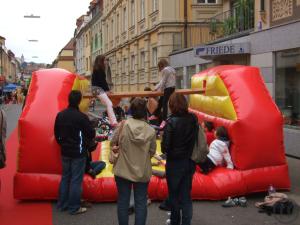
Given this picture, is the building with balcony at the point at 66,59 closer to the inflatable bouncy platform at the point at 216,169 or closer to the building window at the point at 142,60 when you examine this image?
the building window at the point at 142,60

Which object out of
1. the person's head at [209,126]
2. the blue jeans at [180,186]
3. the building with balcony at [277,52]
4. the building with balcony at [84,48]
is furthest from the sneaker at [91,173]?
the building with balcony at [84,48]

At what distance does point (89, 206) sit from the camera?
7832mm

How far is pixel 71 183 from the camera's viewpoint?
24.6ft

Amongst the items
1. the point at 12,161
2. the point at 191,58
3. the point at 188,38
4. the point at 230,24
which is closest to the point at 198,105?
the point at 12,161

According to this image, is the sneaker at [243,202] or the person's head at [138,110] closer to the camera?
the person's head at [138,110]

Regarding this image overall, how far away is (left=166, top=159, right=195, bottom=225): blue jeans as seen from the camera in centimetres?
607

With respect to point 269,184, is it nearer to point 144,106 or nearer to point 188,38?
point 144,106

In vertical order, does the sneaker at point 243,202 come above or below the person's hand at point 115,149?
below

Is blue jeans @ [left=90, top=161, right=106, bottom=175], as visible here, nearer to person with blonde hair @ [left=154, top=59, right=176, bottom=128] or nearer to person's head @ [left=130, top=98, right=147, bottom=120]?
person's head @ [left=130, top=98, right=147, bottom=120]

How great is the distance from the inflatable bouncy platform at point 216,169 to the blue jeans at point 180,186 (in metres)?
1.71

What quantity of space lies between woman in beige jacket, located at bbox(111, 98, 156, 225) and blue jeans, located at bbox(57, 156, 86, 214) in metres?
1.75

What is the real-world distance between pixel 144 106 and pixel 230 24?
12.8 m

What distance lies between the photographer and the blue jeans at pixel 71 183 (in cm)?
748

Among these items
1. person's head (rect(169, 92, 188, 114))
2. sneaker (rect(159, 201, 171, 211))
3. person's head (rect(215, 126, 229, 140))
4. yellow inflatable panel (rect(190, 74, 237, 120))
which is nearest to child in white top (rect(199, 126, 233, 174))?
person's head (rect(215, 126, 229, 140))
